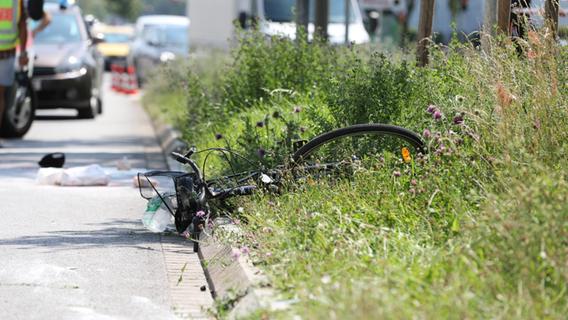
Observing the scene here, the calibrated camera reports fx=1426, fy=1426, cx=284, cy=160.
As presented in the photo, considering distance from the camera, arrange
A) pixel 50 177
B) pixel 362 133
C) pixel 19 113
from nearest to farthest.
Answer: pixel 362 133 < pixel 50 177 < pixel 19 113

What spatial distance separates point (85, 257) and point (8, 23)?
27.6 ft

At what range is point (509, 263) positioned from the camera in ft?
18.9

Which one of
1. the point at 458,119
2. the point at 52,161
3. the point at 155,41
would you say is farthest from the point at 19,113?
the point at 155,41

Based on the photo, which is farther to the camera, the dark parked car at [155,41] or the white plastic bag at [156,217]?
the dark parked car at [155,41]

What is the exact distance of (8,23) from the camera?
1612 centimetres

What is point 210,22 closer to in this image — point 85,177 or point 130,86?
point 130,86

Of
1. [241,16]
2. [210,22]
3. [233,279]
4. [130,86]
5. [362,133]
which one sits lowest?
[130,86]

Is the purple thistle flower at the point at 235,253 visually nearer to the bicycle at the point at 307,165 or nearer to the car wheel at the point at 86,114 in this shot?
the bicycle at the point at 307,165

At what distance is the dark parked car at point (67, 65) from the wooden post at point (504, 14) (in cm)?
1123

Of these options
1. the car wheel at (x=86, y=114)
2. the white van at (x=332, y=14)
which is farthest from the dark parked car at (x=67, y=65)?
the white van at (x=332, y=14)

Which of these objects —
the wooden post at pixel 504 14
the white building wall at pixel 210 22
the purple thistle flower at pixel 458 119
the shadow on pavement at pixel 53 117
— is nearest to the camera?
the purple thistle flower at pixel 458 119

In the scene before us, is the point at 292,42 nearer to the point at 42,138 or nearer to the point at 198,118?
the point at 198,118

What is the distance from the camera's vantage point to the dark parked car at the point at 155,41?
37.1 metres

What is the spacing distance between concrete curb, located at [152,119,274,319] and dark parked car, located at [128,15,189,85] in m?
27.8
